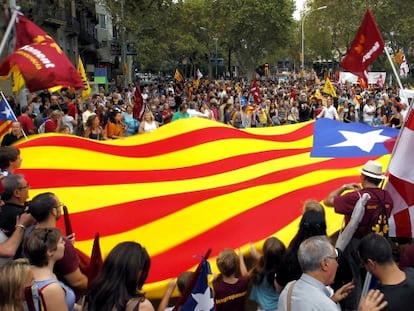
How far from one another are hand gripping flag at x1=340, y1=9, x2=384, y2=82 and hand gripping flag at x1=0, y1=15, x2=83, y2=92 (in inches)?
133

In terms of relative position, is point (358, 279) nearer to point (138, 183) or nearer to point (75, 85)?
point (138, 183)

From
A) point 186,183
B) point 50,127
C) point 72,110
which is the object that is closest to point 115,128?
A: point 50,127

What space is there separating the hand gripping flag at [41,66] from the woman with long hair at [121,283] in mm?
3904

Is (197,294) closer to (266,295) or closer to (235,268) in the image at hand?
(235,268)

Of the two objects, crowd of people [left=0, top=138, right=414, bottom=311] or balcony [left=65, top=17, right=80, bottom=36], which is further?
balcony [left=65, top=17, right=80, bottom=36]

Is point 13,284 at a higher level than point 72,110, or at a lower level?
lower

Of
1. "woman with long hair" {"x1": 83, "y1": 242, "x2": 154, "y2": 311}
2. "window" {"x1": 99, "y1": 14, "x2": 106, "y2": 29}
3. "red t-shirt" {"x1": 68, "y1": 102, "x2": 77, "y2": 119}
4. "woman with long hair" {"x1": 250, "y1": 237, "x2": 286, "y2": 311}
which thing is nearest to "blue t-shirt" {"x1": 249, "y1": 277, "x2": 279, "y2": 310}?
"woman with long hair" {"x1": 250, "y1": 237, "x2": 286, "y2": 311}

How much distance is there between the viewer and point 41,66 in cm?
624

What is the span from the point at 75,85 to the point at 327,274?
14.4 ft

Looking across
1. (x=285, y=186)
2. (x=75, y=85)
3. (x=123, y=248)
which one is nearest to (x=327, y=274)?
(x=123, y=248)

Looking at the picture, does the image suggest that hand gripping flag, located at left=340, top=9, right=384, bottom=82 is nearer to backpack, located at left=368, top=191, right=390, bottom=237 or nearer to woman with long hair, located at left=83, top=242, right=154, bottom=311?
backpack, located at left=368, top=191, right=390, bottom=237

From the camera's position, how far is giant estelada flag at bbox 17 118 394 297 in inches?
189

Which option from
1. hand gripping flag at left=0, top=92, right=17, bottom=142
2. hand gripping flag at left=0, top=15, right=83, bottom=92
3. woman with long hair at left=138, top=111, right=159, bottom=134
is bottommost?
woman with long hair at left=138, top=111, right=159, bottom=134

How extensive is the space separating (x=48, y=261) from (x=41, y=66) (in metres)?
3.64
